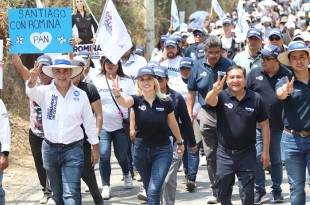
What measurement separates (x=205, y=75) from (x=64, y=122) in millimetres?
2505

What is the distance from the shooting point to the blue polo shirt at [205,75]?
361 inches

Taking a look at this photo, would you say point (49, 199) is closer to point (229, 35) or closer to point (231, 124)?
point (231, 124)

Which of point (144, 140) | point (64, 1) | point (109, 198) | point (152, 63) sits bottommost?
point (109, 198)

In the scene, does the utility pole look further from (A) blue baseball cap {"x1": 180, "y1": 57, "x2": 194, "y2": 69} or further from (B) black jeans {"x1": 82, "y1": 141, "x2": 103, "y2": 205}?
(B) black jeans {"x1": 82, "y1": 141, "x2": 103, "y2": 205}

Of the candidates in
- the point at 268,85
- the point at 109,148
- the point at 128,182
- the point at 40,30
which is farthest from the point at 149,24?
the point at 268,85

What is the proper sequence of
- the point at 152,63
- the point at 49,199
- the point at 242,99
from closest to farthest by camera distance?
1. the point at 242,99
2. the point at 152,63
3. the point at 49,199

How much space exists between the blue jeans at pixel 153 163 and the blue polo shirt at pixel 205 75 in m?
1.48

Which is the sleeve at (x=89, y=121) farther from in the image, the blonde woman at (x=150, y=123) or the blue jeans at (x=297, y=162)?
the blue jeans at (x=297, y=162)

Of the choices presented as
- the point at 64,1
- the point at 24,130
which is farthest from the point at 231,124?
the point at 64,1

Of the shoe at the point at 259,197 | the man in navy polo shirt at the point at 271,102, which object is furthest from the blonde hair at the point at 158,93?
the shoe at the point at 259,197

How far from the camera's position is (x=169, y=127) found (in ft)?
26.2

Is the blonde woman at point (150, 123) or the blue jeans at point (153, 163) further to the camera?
the blonde woman at point (150, 123)

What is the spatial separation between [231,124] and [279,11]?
30.2 meters

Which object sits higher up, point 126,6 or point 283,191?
point 126,6
